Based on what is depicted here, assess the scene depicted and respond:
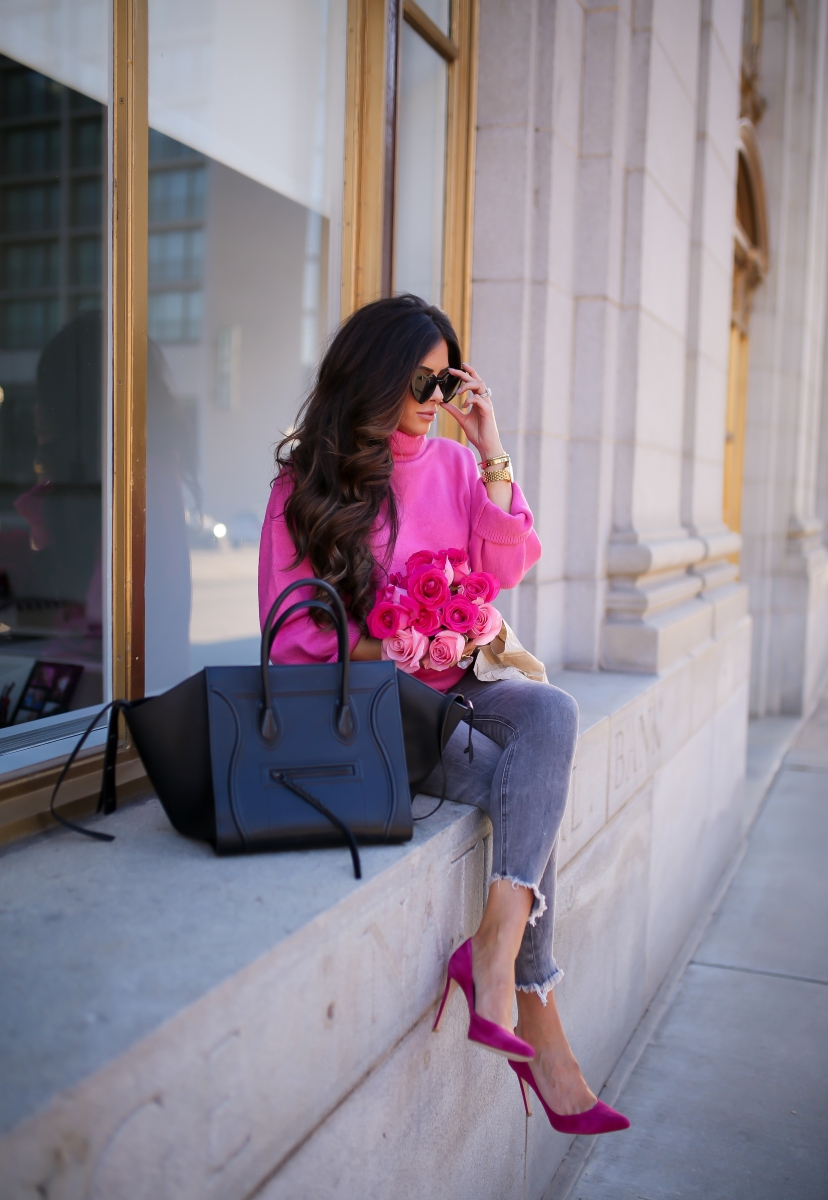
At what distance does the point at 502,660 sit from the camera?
2.61 meters

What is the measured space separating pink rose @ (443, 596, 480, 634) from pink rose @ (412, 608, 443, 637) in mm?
19

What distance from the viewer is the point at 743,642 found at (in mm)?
6188

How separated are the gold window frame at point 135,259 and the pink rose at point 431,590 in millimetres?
749

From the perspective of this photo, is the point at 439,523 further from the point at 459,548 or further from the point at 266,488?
the point at 266,488

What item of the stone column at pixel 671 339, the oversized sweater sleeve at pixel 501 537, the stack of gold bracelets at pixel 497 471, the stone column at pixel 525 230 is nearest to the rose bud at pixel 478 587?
the oversized sweater sleeve at pixel 501 537

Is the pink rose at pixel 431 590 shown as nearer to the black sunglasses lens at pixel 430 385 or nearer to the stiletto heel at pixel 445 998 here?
the black sunglasses lens at pixel 430 385

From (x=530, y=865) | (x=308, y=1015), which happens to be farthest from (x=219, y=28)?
(x=308, y=1015)

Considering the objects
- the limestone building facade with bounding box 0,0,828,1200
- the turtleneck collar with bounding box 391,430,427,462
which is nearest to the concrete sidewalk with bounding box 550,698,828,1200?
the limestone building facade with bounding box 0,0,828,1200

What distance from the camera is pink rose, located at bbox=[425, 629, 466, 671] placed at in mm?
2348

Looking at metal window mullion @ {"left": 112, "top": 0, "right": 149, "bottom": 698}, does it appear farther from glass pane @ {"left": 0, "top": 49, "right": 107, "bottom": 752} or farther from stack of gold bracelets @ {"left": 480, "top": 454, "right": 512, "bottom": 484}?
stack of gold bracelets @ {"left": 480, "top": 454, "right": 512, "bottom": 484}

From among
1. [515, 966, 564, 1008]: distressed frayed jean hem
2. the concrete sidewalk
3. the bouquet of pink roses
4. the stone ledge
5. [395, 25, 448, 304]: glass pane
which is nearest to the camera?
the stone ledge

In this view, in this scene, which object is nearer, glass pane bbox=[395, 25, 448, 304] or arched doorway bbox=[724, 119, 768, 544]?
glass pane bbox=[395, 25, 448, 304]

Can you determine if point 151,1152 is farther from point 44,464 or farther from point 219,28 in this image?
point 219,28

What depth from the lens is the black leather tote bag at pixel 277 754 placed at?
1864 mm
